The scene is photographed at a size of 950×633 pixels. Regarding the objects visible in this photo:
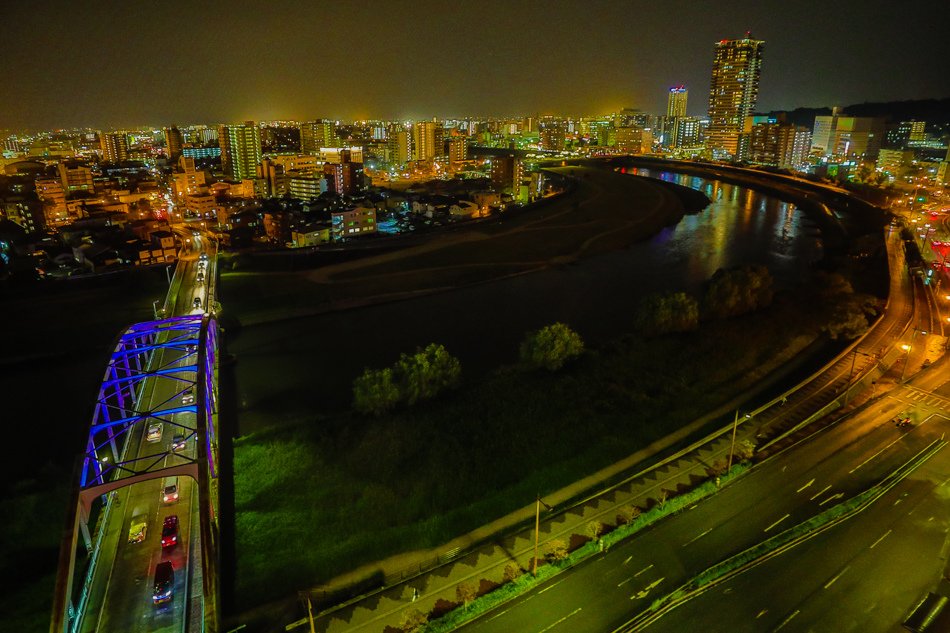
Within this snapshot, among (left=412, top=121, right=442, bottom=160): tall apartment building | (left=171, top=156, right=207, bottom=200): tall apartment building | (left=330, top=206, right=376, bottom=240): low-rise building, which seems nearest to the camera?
(left=330, top=206, right=376, bottom=240): low-rise building

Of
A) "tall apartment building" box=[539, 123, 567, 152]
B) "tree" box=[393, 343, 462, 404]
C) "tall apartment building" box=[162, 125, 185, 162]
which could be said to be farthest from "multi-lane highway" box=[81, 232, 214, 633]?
"tall apartment building" box=[539, 123, 567, 152]

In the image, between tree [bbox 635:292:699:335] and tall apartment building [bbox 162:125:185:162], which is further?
tall apartment building [bbox 162:125:185:162]

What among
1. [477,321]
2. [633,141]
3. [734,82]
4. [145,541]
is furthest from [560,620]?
[734,82]

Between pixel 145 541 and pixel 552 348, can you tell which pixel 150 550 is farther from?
pixel 552 348

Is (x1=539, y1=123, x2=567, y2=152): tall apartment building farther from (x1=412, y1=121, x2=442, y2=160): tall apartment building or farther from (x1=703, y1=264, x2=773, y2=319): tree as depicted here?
(x1=703, y1=264, x2=773, y2=319): tree

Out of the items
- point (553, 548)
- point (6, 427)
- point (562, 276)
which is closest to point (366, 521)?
point (553, 548)

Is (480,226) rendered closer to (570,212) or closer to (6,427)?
(570,212)

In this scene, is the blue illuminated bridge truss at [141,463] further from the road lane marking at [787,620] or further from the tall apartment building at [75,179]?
the tall apartment building at [75,179]

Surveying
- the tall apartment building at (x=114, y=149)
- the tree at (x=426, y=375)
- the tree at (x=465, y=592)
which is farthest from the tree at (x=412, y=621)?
the tall apartment building at (x=114, y=149)
